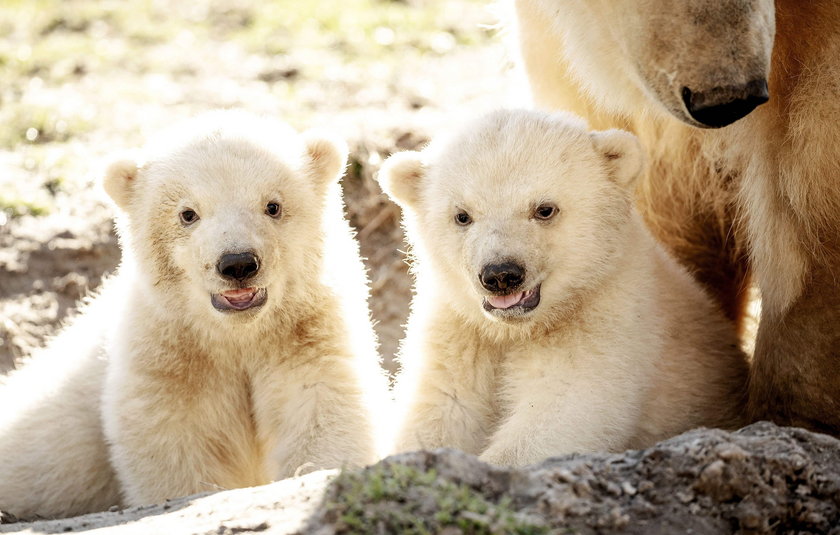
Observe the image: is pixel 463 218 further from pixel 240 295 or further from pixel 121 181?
pixel 121 181

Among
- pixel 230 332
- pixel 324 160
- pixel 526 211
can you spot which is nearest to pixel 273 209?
pixel 324 160

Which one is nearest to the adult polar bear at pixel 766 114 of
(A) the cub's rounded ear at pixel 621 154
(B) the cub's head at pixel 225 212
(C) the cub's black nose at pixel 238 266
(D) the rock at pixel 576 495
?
(A) the cub's rounded ear at pixel 621 154

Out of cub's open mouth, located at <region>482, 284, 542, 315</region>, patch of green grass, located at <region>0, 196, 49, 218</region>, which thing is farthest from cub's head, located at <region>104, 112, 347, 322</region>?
patch of green grass, located at <region>0, 196, 49, 218</region>

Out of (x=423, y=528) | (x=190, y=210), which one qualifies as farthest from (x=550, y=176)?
(x=423, y=528)

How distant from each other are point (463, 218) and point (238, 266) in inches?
29.6

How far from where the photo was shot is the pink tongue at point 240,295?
432 centimetres

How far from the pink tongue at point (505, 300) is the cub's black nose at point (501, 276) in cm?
7

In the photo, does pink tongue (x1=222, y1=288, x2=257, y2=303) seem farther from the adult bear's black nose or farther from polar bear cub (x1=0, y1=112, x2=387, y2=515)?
the adult bear's black nose

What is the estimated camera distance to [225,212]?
432 centimetres

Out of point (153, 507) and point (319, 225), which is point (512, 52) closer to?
point (319, 225)

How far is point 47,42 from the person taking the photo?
987 cm

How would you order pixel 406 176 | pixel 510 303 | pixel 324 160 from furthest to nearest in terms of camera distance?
pixel 324 160
pixel 406 176
pixel 510 303

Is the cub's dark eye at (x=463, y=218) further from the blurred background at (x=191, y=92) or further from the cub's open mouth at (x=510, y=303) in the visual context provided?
the blurred background at (x=191, y=92)

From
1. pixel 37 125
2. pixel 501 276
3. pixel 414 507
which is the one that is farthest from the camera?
pixel 37 125
